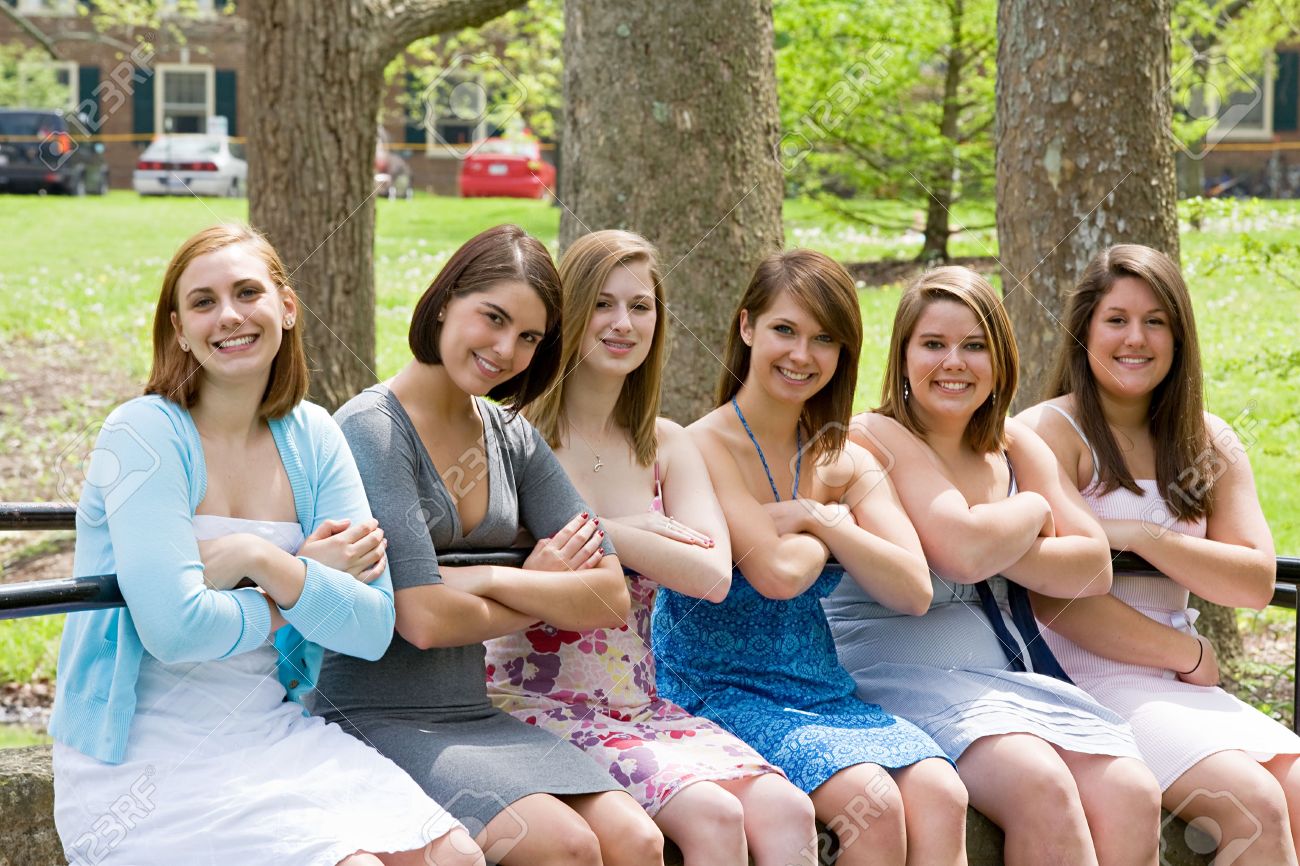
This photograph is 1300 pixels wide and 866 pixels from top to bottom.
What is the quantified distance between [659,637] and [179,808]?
1368mm

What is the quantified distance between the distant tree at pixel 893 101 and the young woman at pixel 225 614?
929 centimetres

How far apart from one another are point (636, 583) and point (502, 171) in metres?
24.4

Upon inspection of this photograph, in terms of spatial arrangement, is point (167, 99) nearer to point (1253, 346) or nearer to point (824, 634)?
point (1253, 346)

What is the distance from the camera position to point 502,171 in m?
27.1

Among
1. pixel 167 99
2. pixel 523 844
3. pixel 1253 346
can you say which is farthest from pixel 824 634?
pixel 167 99

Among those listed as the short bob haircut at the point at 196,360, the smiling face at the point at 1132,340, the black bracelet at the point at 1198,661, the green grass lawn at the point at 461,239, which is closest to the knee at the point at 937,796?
the black bracelet at the point at 1198,661

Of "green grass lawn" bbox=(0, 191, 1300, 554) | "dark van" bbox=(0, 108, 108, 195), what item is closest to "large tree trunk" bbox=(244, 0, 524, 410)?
"green grass lawn" bbox=(0, 191, 1300, 554)

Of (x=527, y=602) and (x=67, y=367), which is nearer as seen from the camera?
(x=527, y=602)

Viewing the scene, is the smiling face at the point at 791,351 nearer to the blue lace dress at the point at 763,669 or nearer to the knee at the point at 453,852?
the blue lace dress at the point at 763,669

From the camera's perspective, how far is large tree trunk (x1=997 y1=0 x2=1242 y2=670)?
16.3 feet

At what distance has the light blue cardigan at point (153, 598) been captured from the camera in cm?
263

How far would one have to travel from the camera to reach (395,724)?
2.97 m

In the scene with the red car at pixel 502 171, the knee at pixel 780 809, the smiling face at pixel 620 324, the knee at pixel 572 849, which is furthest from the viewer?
the red car at pixel 502 171

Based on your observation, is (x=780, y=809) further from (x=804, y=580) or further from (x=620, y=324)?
(x=620, y=324)
